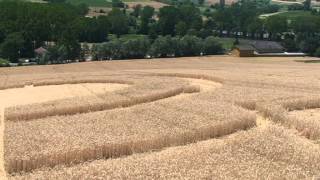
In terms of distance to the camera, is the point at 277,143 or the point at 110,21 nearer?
the point at 277,143

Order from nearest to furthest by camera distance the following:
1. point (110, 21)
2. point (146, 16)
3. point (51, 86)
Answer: point (51, 86) → point (110, 21) → point (146, 16)

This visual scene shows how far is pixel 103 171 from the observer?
21.2 meters

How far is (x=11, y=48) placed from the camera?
11962 centimetres

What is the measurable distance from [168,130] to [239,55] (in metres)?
85.6

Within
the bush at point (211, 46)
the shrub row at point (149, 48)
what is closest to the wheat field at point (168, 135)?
the shrub row at point (149, 48)

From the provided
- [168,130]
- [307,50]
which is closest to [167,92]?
[168,130]

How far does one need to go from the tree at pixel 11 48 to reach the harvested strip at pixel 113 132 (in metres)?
88.9

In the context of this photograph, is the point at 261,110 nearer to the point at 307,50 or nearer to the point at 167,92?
the point at 167,92

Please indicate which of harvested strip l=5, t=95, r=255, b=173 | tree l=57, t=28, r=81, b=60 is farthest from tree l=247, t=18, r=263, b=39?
harvested strip l=5, t=95, r=255, b=173

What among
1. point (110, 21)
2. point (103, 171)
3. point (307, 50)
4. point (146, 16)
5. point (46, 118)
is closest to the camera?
point (103, 171)

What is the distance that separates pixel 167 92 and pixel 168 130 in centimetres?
1658

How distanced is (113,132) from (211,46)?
309 feet

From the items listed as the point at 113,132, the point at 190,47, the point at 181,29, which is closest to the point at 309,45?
the point at 190,47

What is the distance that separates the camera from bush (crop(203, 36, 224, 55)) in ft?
394
